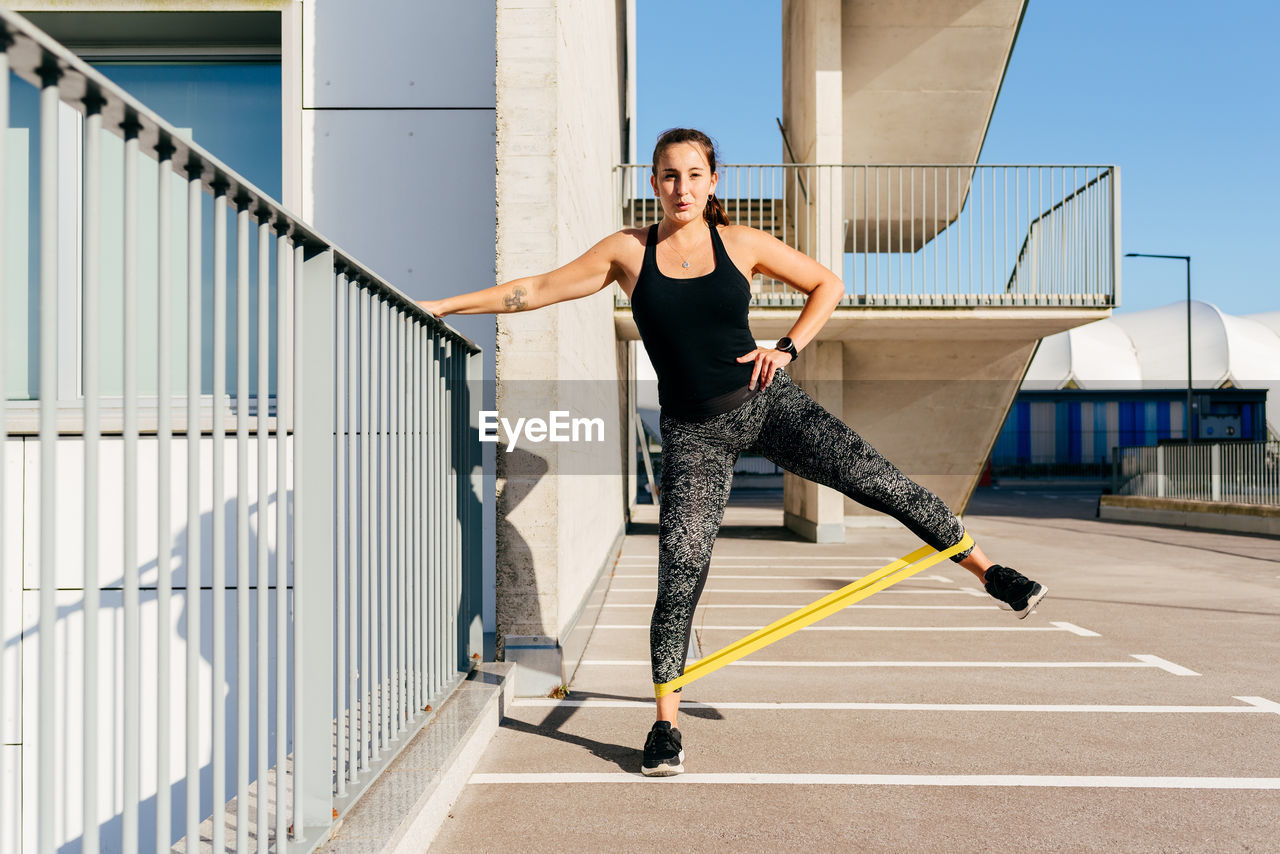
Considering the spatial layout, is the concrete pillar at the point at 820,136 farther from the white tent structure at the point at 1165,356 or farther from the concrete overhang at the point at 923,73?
the white tent structure at the point at 1165,356

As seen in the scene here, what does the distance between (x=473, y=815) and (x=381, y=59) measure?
4.68m

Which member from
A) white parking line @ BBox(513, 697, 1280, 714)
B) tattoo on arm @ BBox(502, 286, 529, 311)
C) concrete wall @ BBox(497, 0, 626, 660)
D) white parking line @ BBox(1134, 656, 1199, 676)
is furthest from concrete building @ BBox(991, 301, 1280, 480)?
Result: tattoo on arm @ BBox(502, 286, 529, 311)

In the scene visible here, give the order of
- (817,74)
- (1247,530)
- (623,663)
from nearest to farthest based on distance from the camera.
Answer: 1. (623,663)
2. (817,74)
3. (1247,530)

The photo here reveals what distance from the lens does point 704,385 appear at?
2.89 metres

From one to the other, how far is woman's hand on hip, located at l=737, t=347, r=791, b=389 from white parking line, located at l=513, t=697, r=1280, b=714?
1751mm

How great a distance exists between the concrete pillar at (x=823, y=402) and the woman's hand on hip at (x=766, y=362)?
30.1 ft

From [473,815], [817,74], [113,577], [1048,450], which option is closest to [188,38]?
[113,577]

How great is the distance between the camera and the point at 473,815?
2725 millimetres

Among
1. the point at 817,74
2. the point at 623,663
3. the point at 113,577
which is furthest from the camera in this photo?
the point at 817,74

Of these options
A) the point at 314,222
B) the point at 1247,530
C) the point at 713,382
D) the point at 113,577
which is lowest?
the point at 1247,530

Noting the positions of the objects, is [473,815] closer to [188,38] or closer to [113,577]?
[113,577]

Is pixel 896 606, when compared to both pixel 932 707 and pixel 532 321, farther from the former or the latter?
pixel 532 321

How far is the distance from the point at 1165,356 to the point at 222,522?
55.3 meters

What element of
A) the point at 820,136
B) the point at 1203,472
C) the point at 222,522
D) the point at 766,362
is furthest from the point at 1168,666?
the point at 1203,472
